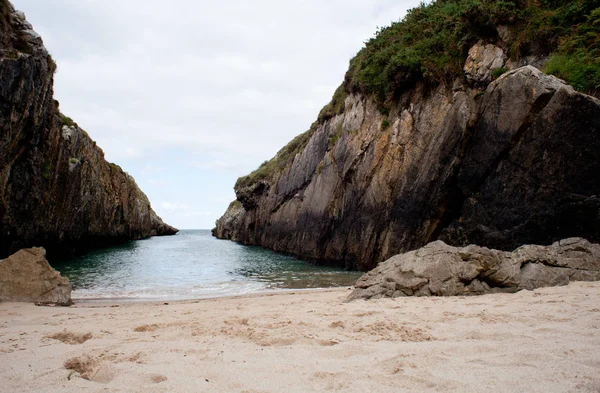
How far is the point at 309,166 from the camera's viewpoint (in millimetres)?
30750

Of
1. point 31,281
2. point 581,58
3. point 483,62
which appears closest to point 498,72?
point 483,62

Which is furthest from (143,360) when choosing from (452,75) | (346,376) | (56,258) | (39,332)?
(56,258)

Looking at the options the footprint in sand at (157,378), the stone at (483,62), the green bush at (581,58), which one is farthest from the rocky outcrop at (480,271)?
the stone at (483,62)

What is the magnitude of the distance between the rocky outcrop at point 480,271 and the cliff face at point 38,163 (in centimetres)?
1495

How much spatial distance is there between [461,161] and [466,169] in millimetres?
534

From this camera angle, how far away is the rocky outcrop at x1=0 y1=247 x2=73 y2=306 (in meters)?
8.50

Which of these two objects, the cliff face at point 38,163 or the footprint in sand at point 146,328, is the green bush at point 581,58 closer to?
the footprint in sand at point 146,328

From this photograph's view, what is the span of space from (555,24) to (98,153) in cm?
3678

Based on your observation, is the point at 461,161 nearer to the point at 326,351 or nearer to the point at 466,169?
the point at 466,169

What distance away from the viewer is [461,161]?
1391cm

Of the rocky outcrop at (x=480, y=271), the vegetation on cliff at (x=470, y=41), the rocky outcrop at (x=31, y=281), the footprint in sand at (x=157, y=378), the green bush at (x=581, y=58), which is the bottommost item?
the rocky outcrop at (x=31, y=281)

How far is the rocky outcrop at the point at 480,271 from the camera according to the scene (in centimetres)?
766

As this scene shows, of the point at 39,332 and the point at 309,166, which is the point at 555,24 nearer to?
the point at 39,332

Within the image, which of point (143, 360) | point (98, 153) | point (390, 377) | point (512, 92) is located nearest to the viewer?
point (390, 377)
